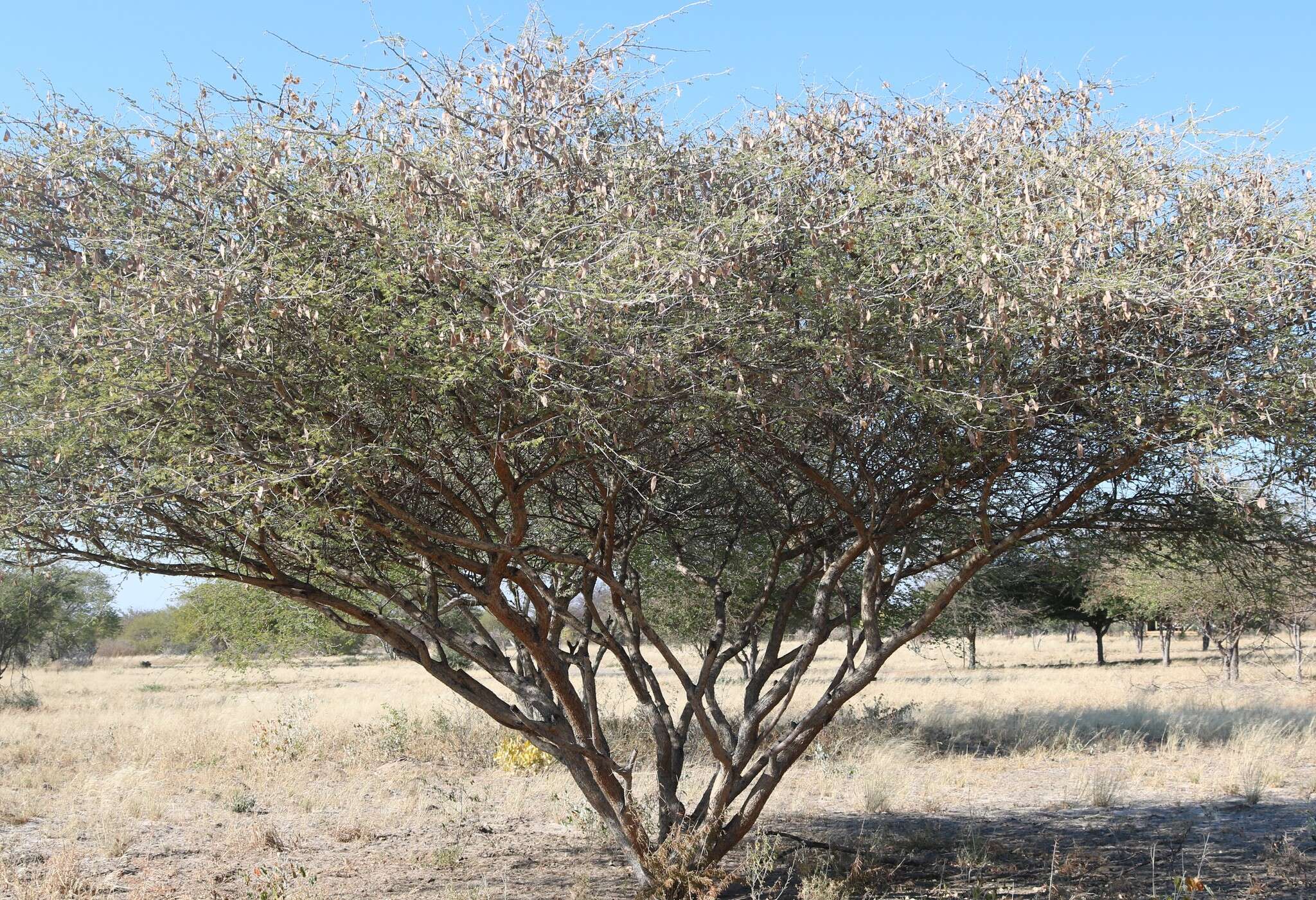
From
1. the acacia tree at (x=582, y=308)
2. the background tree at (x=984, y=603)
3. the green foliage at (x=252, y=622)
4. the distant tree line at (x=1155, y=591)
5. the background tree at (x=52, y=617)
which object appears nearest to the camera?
the acacia tree at (x=582, y=308)

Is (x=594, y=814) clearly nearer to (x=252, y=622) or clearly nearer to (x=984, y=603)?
(x=252, y=622)

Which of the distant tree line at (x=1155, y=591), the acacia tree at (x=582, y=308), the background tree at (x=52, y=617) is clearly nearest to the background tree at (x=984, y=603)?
the distant tree line at (x=1155, y=591)

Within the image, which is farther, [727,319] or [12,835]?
[12,835]

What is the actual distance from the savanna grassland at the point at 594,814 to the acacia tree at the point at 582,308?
3.12m

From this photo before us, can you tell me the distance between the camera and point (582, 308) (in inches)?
207

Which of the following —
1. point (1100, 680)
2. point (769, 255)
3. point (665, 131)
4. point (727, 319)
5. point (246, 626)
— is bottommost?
point (1100, 680)

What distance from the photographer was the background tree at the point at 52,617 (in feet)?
105

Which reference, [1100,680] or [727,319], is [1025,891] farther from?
[1100,680]

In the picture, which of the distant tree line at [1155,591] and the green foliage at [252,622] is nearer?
the distant tree line at [1155,591]

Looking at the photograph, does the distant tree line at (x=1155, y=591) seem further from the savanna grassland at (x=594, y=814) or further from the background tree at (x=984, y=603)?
the savanna grassland at (x=594, y=814)

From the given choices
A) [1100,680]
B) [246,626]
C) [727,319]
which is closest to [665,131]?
[727,319]

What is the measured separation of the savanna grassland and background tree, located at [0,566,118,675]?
7319 mm

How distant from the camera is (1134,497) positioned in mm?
7949

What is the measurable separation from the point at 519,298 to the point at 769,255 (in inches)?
58.1
